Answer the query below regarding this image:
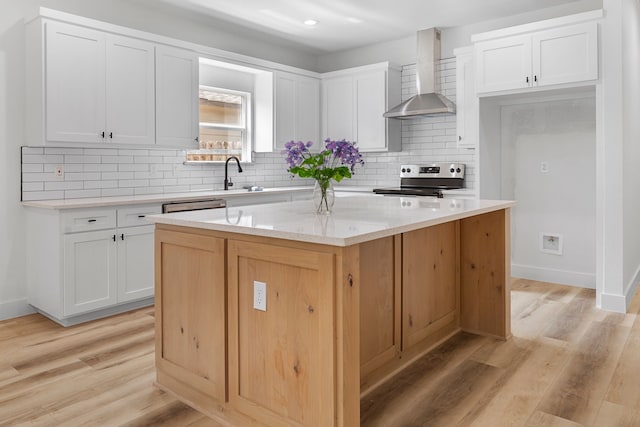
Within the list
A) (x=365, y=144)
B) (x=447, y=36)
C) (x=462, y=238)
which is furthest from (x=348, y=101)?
(x=462, y=238)

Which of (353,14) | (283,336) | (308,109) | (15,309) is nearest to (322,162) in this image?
(283,336)

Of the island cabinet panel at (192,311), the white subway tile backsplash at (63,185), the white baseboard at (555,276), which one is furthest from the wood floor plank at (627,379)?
the white subway tile backsplash at (63,185)

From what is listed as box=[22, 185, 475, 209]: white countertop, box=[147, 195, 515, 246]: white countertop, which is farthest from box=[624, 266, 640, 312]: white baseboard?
box=[147, 195, 515, 246]: white countertop

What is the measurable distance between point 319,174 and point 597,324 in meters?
2.50

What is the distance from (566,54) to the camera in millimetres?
3982

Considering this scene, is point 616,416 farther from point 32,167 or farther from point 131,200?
point 32,167

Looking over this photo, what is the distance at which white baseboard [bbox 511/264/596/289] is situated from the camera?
461 cm

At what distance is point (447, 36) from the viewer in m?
5.47

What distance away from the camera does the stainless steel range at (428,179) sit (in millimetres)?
5289

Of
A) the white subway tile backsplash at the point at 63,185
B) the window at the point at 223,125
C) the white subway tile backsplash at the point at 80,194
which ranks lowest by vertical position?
the white subway tile backsplash at the point at 80,194

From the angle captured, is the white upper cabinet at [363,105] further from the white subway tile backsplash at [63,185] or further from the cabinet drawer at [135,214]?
the white subway tile backsplash at [63,185]

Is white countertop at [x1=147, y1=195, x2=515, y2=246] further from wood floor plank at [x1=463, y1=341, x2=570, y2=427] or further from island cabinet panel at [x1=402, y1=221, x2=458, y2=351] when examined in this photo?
wood floor plank at [x1=463, y1=341, x2=570, y2=427]

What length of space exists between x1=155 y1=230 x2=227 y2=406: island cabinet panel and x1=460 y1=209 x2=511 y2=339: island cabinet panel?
1.93 meters

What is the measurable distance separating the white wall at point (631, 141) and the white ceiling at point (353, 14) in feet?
2.51
